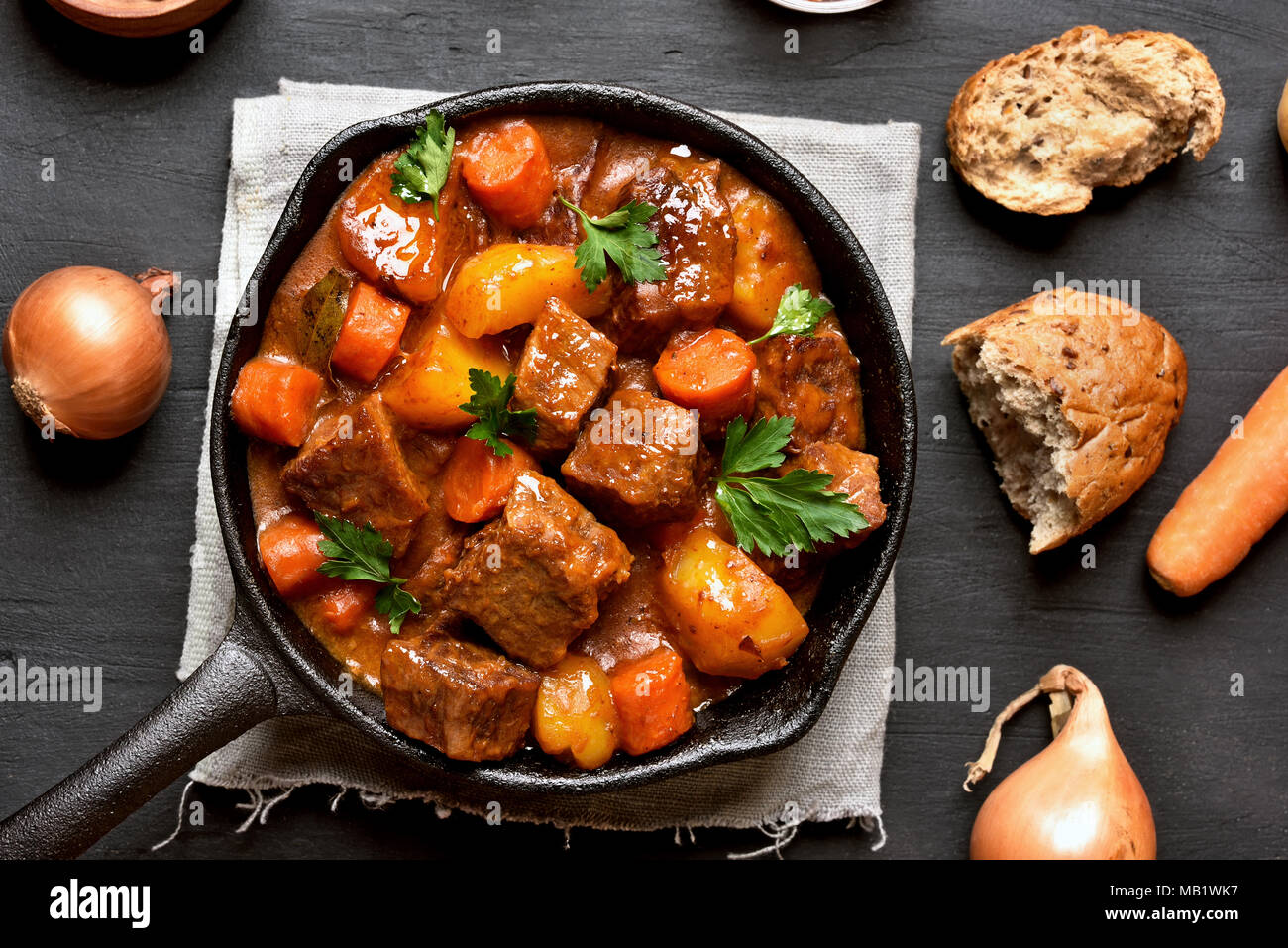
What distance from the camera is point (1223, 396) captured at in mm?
3826

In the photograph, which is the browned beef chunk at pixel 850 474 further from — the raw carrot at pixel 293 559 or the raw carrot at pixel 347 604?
the raw carrot at pixel 293 559

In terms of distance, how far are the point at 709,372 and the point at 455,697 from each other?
3.75 feet

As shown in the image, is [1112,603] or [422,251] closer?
[422,251]

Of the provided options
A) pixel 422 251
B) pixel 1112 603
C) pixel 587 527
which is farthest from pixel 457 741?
pixel 1112 603

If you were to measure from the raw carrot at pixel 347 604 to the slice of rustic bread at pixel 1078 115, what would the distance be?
2.51 m

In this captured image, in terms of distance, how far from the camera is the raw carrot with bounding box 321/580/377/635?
2990 millimetres

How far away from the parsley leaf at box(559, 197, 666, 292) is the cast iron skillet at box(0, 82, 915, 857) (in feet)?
1.34

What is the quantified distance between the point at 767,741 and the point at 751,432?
0.87m

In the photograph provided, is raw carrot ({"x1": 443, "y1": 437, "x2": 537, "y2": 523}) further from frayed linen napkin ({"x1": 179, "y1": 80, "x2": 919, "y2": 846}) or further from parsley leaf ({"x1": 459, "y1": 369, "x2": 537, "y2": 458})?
frayed linen napkin ({"x1": 179, "y1": 80, "x2": 919, "y2": 846})

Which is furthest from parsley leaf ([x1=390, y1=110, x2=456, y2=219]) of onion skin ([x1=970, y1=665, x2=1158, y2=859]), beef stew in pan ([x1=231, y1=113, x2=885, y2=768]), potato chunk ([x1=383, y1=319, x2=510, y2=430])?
onion skin ([x1=970, y1=665, x2=1158, y2=859])

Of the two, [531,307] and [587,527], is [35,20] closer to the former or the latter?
[531,307]

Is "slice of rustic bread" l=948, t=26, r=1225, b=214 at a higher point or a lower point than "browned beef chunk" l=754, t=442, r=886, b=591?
higher

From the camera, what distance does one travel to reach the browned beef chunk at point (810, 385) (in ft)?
9.97

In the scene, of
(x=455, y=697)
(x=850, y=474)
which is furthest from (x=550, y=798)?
(x=850, y=474)
